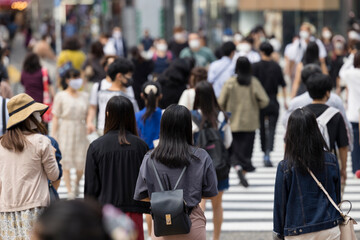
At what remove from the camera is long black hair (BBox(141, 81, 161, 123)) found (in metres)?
8.14

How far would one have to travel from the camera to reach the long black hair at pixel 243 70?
34.4 feet

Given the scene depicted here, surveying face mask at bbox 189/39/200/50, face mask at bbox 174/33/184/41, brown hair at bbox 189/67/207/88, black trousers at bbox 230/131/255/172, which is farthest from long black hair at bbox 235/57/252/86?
face mask at bbox 174/33/184/41

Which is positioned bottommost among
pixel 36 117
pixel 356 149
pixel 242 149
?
pixel 242 149

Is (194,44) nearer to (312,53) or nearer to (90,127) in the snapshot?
(312,53)

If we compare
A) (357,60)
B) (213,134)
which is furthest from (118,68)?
(357,60)

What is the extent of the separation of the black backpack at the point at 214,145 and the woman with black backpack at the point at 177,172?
232 cm

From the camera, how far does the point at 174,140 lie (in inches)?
215

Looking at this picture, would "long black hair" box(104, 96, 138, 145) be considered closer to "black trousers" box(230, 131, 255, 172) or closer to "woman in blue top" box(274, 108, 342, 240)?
"woman in blue top" box(274, 108, 342, 240)

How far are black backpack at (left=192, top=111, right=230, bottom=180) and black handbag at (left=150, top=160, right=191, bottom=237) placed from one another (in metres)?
2.52

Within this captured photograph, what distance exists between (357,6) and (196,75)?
77.4 ft

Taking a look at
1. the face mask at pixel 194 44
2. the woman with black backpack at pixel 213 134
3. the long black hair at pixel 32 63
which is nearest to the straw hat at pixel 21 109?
the woman with black backpack at pixel 213 134

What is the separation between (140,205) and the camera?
5996 mm

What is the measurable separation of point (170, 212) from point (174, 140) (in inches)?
19.9

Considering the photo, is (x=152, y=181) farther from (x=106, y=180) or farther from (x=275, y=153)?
(x=275, y=153)
